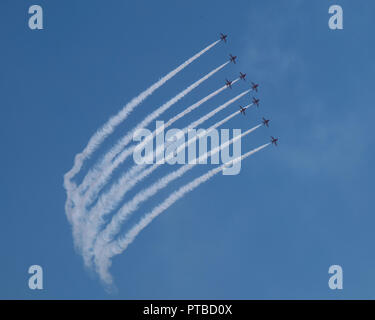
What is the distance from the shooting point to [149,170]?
9488 centimetres

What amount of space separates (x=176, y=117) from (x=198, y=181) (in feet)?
32.6

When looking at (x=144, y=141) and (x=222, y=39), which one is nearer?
(x=144, y=141)
